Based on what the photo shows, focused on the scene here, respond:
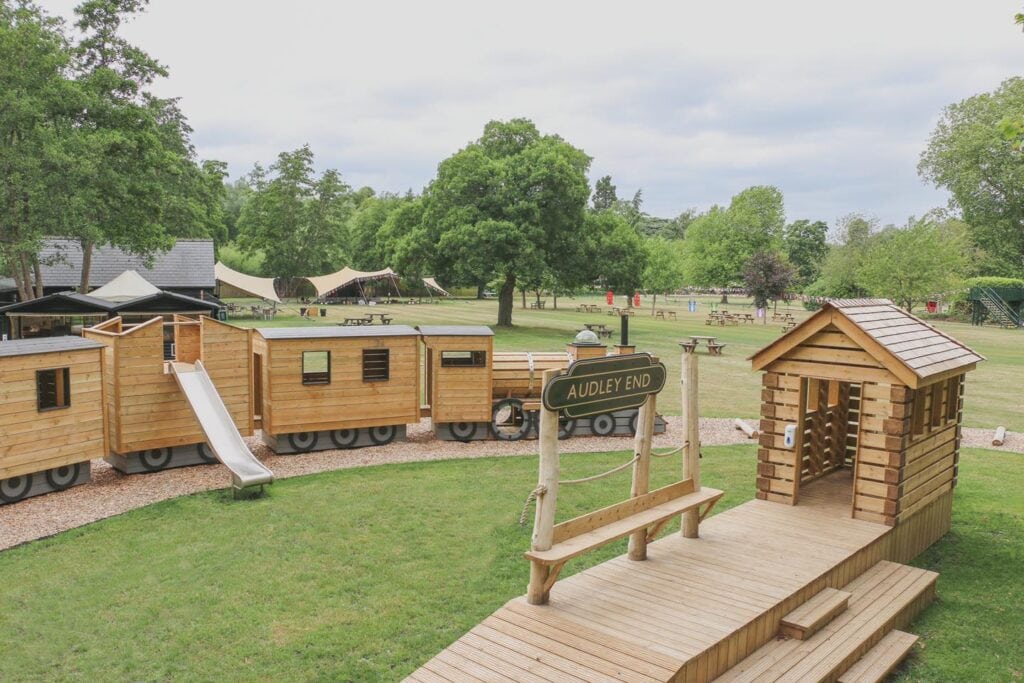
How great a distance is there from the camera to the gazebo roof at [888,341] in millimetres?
8938

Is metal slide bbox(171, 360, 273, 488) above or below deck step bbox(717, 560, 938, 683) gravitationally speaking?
above

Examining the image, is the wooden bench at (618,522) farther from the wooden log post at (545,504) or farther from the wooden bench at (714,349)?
the wooden bench at (714,349)

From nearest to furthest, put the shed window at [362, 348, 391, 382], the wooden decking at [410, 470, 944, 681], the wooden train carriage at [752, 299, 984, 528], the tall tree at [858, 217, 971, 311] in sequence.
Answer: the wooden decking at [410, 470, 944, 681], the wooden train carriage at [752, 299, 984, 528], the shed window at [362, 348, 391, 382], the tall tree at [858, 217, 971, 311]

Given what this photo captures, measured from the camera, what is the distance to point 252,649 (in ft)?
23.3

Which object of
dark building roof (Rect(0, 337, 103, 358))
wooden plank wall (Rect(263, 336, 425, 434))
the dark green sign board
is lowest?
wooden plank wall (Rect(263, 336, 425, 434))

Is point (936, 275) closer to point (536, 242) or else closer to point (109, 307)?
point (536, 242)

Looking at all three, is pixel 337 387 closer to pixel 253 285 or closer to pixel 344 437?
pixel 344 437

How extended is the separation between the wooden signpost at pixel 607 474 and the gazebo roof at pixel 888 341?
2069 mm

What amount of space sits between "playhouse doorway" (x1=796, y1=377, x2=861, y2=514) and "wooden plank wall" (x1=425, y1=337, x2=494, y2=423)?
6823 mm

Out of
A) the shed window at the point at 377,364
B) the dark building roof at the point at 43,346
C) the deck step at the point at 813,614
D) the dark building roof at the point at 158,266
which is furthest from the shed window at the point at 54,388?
the dark building roof at the point at 158,266

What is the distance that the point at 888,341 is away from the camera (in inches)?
363

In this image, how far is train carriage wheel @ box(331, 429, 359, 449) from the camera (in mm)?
15281

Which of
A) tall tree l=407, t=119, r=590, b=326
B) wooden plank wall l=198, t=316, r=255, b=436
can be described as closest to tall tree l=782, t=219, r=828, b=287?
tall tree l=407, t=119, r=590, b=326

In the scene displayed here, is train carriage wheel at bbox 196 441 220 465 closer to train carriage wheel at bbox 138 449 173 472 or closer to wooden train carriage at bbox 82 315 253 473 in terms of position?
wooden train carriage at bbox 82 315 253 473
